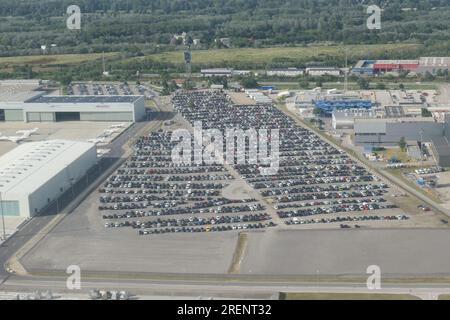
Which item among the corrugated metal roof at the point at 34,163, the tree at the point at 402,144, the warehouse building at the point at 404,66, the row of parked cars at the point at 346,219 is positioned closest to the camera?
the row of parked cars at the point at 346,219

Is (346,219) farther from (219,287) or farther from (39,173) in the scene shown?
(39,173)

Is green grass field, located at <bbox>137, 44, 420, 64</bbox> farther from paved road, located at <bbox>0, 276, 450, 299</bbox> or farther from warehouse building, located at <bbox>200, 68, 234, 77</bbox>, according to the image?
paved road, located at <bbox>0, 276, 450, 299</bbox>

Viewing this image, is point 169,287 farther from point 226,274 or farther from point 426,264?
point 426,264

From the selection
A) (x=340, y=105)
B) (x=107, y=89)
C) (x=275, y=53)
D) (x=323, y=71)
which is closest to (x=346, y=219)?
(x=340, y=105)

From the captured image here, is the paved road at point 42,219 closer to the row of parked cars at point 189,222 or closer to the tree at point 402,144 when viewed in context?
the row of parked cars at point 189,222

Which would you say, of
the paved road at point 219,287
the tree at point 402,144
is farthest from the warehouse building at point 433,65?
the paved road at point 219,287

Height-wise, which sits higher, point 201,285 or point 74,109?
point 74,109
